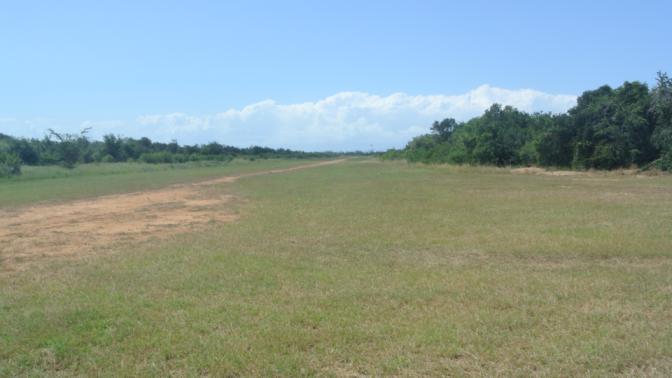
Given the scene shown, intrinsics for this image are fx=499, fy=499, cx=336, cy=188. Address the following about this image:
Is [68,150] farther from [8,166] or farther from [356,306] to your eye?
[356,306]

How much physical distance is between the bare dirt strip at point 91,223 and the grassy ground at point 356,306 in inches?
55.5

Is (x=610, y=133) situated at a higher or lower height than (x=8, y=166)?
higher

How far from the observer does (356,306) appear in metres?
5.80

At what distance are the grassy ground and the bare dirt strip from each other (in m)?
1.41

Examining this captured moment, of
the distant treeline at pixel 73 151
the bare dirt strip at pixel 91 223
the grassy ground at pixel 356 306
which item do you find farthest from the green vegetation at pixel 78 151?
the grassy ground at pixel 356 306

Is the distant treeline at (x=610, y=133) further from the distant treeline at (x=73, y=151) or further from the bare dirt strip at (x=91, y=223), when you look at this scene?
the distant treeline at (x=73, y=151)

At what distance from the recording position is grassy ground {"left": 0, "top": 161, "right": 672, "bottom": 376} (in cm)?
434

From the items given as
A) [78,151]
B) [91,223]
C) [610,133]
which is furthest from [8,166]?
[610,133]

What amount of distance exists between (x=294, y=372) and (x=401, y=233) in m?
7.30

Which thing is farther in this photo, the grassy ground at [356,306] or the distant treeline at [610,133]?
the distant treeline at [610,133]

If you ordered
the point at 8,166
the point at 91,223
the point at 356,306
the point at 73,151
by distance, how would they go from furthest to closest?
1. the point at 73,151
2. the point at 8,166
3. the point at 91,223
4. the point at 356,306

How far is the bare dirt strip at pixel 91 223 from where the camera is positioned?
1013cm

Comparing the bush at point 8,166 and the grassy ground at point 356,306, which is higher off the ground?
the bush at point 8,166

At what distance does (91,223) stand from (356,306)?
11.1 m
